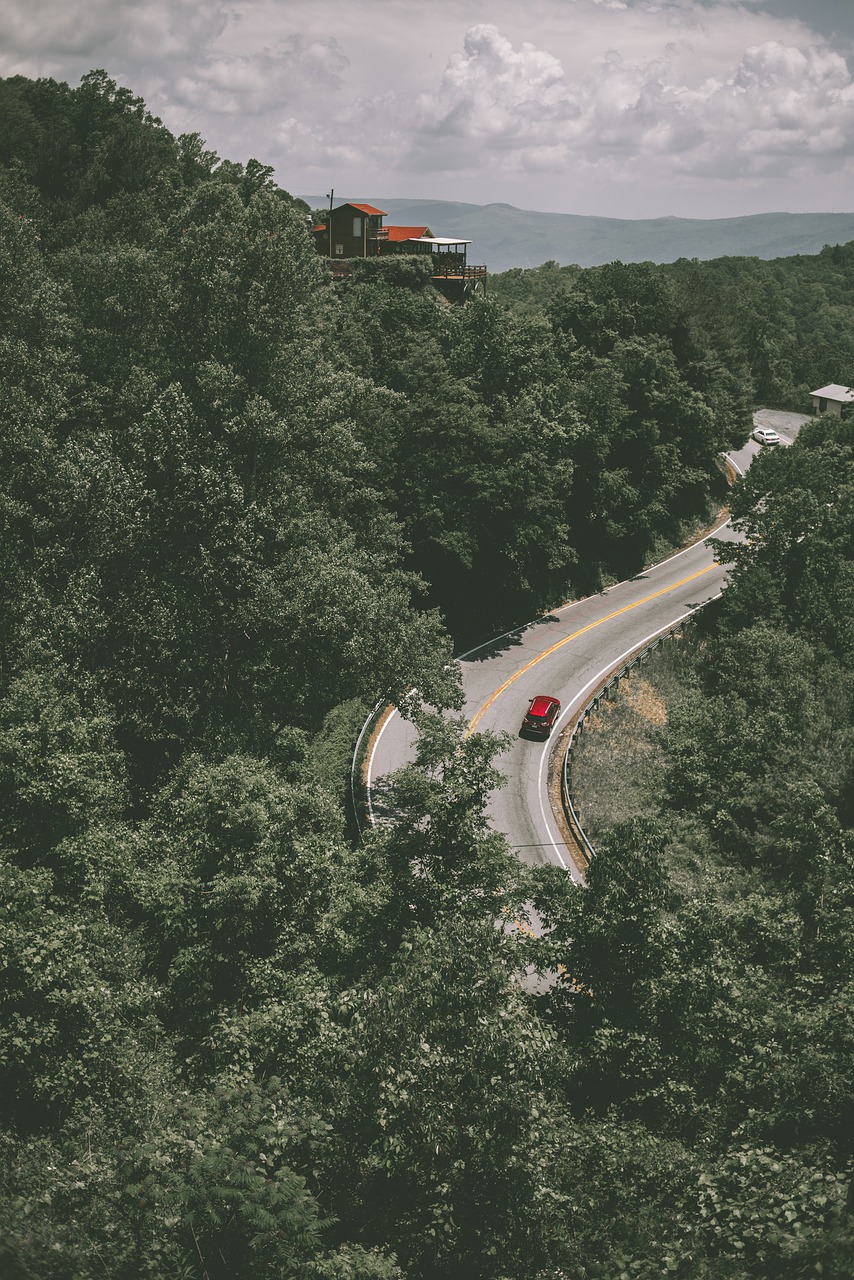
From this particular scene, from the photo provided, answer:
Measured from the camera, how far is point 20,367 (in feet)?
86.0

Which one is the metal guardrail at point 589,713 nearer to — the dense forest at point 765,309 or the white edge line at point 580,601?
the white edge line at point 580,601

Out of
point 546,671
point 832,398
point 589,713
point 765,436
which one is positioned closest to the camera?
point 589,713

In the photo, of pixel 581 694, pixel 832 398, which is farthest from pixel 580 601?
pixel 832 398

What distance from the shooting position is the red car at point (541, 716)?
118 feet

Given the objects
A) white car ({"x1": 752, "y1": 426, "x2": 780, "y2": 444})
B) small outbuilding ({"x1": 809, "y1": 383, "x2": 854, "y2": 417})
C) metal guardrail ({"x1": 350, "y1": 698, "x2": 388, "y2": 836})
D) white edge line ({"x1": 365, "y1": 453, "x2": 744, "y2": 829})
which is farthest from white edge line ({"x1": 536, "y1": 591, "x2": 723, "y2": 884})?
small outbuilding ({"x1": 809, "y1": 383, "x2": 854, "y2": 417})

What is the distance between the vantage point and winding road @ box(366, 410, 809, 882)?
103 feet

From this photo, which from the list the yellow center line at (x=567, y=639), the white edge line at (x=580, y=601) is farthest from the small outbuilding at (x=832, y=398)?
the yellow center line at (x=567, y=639)

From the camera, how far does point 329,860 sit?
58.7 feet

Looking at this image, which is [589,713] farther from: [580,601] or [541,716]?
[580,601]

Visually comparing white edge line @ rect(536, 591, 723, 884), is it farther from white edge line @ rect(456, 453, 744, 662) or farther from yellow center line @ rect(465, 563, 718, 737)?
white edge line @ rect(456, 453, 744, 662)

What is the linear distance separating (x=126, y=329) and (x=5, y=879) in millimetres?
22253

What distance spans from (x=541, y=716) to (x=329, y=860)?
63.8 ft

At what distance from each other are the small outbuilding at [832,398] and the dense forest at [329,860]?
58.7 m

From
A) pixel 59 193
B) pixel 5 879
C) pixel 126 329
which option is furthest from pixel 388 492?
pixel 59 193
